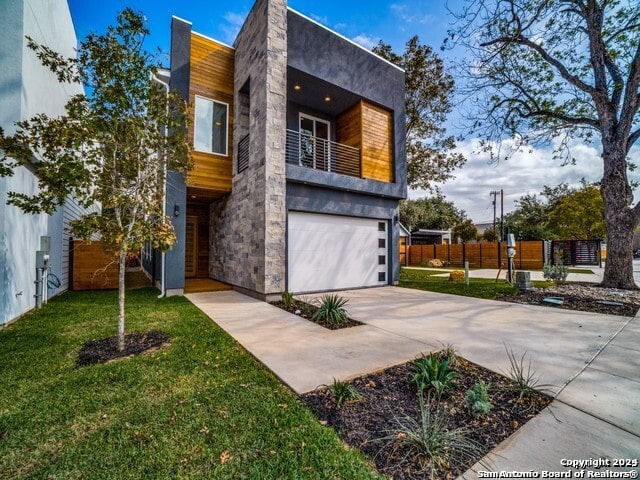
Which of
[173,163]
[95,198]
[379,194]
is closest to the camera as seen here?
[95,198]

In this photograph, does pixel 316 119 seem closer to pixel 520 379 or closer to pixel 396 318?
pixel 396 318

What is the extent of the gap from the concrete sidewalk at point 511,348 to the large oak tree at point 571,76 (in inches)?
200

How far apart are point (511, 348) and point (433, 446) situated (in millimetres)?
2484

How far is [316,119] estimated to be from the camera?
9.52m

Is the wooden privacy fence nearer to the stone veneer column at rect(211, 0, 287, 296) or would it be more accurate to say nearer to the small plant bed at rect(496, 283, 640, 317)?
the small plant bed at rect(496, 283, 640, 317)

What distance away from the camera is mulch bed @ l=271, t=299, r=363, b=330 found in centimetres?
458

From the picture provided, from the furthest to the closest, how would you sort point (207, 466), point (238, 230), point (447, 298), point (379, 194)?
point (379, 194), point (238, 230), point (447, 298), point (207, 466)

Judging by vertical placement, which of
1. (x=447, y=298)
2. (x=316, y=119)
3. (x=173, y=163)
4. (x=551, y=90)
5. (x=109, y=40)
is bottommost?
(x=447, y=298)

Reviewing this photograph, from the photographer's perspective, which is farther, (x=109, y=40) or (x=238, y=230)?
(x=238, y=230)

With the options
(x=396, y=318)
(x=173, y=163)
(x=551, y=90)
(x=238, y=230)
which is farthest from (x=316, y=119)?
(x=551, y=90)

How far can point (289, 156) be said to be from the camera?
831 cm

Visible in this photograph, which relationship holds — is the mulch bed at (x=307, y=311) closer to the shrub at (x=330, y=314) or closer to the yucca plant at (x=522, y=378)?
the shrub at (x=330, y=314)

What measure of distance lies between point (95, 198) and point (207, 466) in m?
3.33

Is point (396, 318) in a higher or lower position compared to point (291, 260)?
lower
